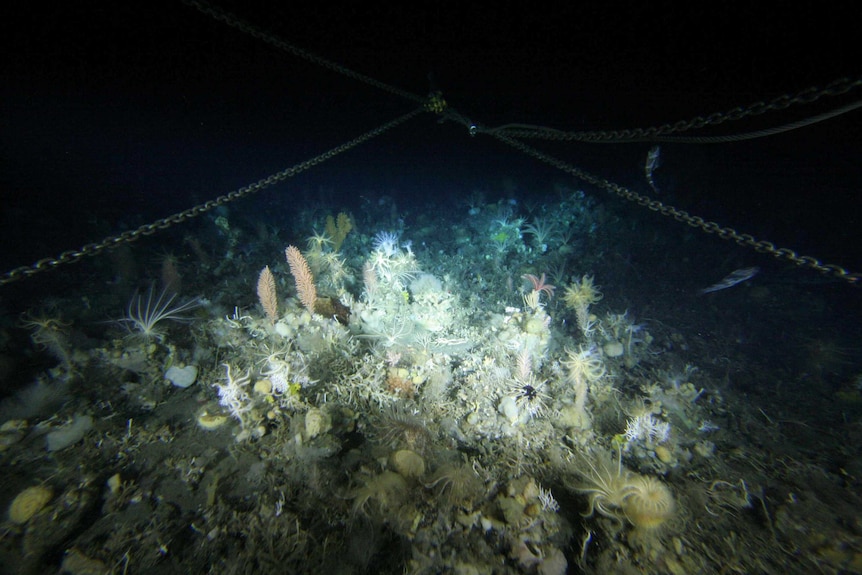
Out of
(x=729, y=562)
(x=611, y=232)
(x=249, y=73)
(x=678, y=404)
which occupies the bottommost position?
(x=729, y=562)

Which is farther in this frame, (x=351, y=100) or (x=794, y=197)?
(x=351, y=100)

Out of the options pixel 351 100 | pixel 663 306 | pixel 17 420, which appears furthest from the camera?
pixel 351 100

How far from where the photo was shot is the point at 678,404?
11.6ft

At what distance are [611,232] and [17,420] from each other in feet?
33.7

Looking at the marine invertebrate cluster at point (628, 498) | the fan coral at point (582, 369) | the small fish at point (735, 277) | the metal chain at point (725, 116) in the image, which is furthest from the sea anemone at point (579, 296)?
the small fish at point (735, 277)

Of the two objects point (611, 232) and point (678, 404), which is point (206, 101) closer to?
point (611, 232)

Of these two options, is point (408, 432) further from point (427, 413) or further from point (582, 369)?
point (582, 369)

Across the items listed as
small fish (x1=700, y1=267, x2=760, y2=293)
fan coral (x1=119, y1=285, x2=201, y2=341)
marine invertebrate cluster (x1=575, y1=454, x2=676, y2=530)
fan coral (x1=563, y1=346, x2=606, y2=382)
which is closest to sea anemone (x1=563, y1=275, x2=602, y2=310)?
fan coral (x1=563, y1=346, x2=606, y2=382)

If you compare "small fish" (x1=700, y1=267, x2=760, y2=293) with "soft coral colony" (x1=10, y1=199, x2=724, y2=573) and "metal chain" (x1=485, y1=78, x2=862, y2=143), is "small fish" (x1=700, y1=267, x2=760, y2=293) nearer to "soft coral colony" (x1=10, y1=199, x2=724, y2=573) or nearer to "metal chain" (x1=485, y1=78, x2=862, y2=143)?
"soft coral colony" (x1=10, y1=199, x2=724, y2=573)

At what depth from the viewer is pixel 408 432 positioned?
2.74 meters

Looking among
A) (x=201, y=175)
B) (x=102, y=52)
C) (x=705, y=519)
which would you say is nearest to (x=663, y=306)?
(x=705, y=519)

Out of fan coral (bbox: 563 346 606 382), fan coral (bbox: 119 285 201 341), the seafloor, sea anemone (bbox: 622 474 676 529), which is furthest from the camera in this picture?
fan coral (bbox: 119 285 201 341)

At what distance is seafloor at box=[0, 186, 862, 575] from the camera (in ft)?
6.95

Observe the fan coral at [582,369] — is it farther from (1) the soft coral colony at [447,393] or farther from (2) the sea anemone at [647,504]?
(2) the sea anemone at [647,504]
